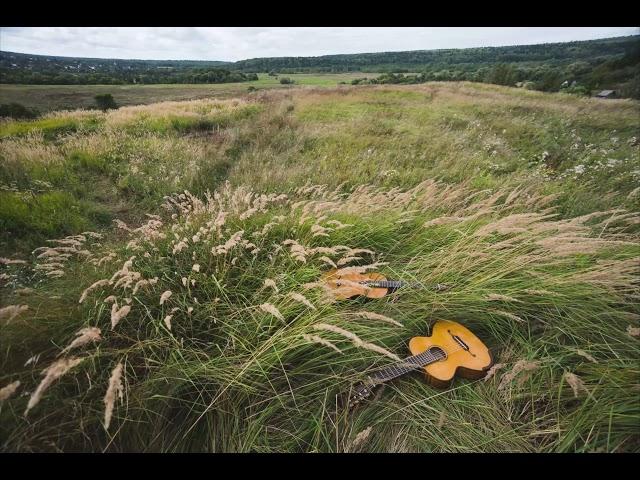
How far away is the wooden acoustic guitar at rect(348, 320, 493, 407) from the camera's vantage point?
5.54ft

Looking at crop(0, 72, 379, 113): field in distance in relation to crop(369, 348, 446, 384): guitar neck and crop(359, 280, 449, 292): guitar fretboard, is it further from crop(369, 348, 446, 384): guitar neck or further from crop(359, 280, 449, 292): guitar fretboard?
crop(369, 348, 446, 384): guitar neck

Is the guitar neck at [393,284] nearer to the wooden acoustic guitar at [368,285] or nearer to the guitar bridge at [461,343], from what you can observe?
the wooden acoustic guitar at [368,285]

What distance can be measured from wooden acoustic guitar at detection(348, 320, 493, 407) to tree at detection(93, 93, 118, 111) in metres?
3.90

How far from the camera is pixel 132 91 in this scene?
3.17 m

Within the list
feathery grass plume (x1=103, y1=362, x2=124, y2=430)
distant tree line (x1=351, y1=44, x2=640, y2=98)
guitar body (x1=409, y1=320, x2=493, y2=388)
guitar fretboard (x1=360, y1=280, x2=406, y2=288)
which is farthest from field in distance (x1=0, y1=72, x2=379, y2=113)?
guitar body (x1=409, y1=320, x2=493, y2=388)

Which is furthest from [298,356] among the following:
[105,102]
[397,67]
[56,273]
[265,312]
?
[397,67]

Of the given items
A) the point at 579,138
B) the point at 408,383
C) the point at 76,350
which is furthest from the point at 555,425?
the point at 579,138

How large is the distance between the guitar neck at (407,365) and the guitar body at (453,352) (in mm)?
30

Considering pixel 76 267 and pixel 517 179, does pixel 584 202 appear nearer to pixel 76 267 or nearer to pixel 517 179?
pixel 517 179

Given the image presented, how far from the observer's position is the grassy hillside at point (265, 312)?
1481 millimetres

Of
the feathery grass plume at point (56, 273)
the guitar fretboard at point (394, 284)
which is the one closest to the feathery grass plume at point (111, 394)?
the feathery grass plume at point (56, 273)

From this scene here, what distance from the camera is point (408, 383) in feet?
5.71
